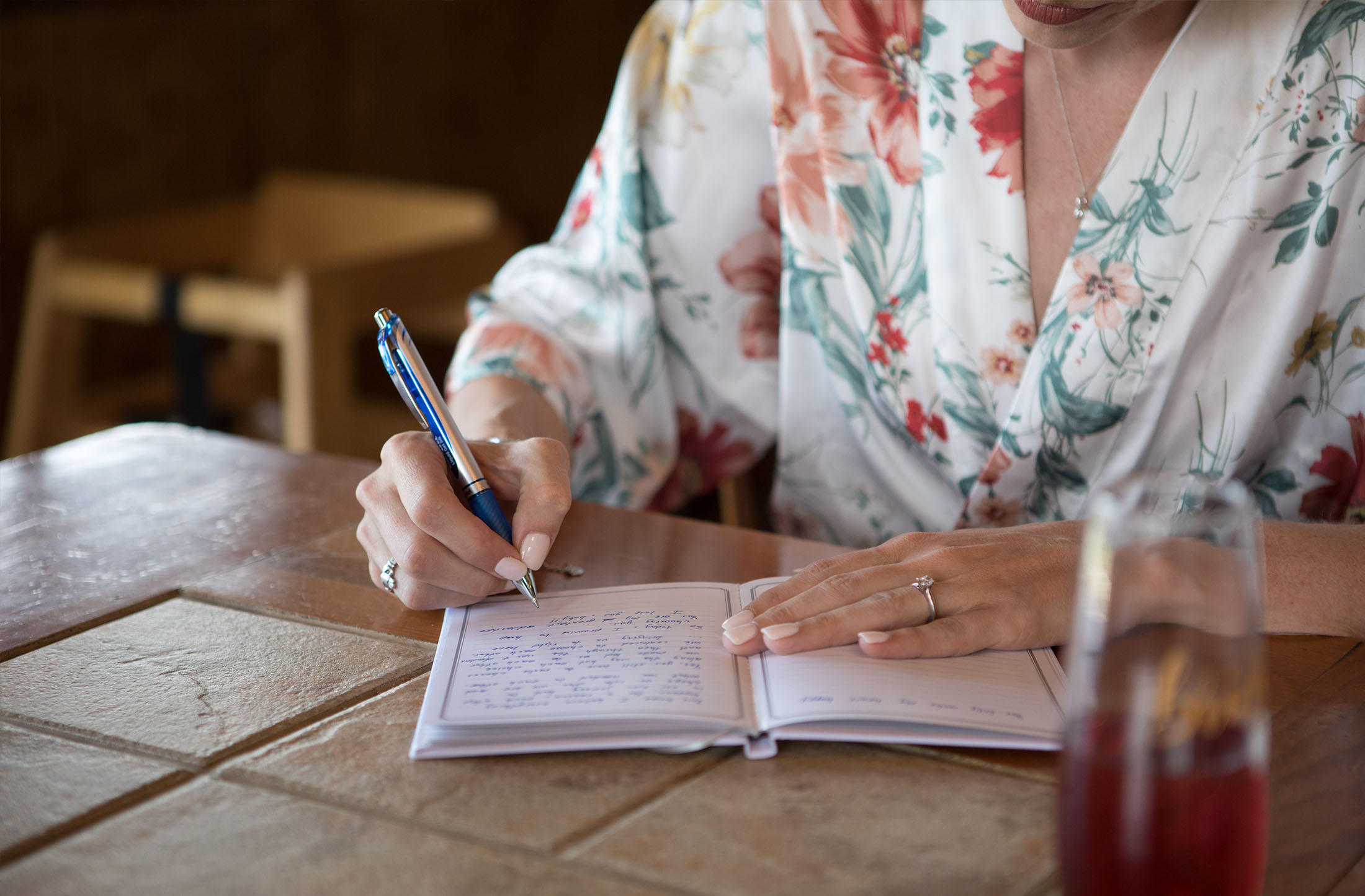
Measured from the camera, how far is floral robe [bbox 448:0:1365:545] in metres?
1.07

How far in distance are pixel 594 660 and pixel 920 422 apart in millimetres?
601

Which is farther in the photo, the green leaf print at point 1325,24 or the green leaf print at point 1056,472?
A: the green leaf print at point 1056,472

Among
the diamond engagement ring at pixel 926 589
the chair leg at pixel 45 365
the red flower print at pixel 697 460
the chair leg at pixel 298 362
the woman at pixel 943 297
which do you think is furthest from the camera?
the chair leg at pixel 45 365

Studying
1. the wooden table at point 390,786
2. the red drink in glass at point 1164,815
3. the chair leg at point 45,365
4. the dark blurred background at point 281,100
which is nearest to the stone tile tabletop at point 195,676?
the wooden table at point 390,786

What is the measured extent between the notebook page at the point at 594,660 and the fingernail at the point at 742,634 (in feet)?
0.03

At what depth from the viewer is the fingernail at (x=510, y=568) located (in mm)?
833

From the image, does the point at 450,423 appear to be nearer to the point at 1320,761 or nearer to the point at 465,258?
the point at 1320,761

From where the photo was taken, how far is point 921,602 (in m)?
0.77

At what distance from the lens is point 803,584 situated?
0.80 meters

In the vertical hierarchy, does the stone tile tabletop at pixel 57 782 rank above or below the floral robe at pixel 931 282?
below

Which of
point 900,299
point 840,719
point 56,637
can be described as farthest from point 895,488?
point 56,637

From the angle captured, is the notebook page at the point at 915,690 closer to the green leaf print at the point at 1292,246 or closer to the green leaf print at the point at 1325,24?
the green leaf print at the point at 1292,246

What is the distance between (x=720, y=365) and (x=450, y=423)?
1.73 ft

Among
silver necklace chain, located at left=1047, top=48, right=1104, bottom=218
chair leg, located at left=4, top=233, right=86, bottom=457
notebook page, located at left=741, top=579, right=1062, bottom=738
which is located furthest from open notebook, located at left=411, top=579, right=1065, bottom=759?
chair leg, located at left=4, top=233, right=86, bottom=457
